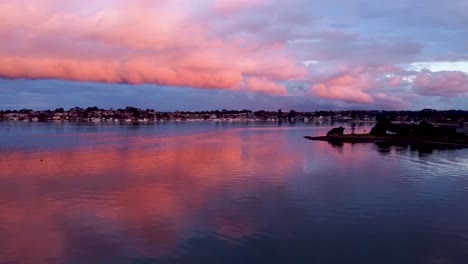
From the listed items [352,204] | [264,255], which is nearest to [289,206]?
[352,204]

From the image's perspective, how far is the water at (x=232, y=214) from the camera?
1831cm

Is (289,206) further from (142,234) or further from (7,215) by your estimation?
(7,215)

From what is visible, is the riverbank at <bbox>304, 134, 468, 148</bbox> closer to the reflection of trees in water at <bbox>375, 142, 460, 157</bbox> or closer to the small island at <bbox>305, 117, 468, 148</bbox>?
the small island at <bbox>305, 117, 468, 148</bbox>

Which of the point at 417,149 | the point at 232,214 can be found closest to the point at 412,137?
the point at 417,149

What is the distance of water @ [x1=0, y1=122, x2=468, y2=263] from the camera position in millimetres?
18312

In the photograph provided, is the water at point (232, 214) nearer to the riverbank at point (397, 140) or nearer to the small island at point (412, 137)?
the riverbank at point (397, 140)

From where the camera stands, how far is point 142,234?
20625mm

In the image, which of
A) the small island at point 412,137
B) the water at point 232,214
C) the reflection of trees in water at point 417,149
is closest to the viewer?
the water at point 232,214

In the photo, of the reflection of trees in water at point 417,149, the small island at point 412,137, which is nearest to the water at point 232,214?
the reflection of trees in water at point 417,149

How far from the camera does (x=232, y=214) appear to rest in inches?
973

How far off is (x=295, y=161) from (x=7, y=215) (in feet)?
114

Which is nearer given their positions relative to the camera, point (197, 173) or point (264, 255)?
point (264, 255)

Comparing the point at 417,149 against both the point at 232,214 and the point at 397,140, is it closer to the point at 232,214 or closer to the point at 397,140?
the point at 397,140

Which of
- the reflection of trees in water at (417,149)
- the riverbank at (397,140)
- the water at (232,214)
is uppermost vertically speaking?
the riverbank at (397,140)
